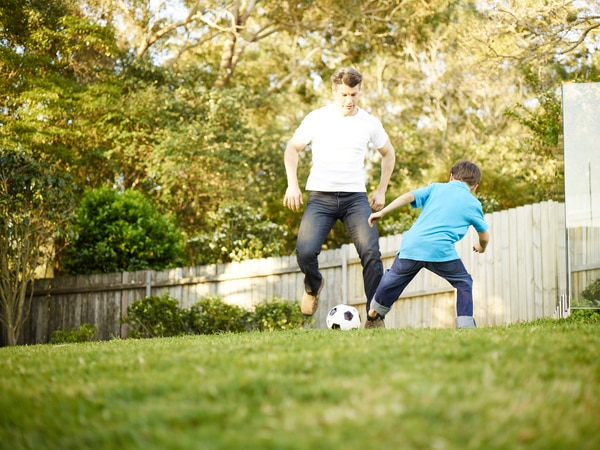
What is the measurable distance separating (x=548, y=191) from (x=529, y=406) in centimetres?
1150

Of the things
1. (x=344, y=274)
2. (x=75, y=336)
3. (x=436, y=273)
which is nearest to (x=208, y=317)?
(x=344, y=274)

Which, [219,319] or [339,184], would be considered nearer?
[339,184]

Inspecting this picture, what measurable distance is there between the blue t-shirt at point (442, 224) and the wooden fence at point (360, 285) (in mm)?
1606

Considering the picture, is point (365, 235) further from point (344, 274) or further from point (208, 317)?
point (208, 317)

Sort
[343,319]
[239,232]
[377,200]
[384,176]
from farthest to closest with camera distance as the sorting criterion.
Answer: [239,232] → [343,319] → [384,176] → [377,200]

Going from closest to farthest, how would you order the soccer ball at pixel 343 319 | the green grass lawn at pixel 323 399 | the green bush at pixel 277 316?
the green grass lawn at pixel 323 399
the soccer ball at pixel 343 319
the green bush at pixel 277 316

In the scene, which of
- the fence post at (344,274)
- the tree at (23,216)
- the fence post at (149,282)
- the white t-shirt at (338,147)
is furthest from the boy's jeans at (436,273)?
the tree at (23,216)

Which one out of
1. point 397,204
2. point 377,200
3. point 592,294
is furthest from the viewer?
point 592,294

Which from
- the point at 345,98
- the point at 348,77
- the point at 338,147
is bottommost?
the point at 338,147

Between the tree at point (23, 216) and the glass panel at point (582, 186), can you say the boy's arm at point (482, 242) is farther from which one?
the tree at point (23, 216)

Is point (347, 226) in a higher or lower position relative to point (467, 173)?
lower

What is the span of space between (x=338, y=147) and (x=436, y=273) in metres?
1.38

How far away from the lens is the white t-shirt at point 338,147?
245 inches

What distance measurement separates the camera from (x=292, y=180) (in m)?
6.25
